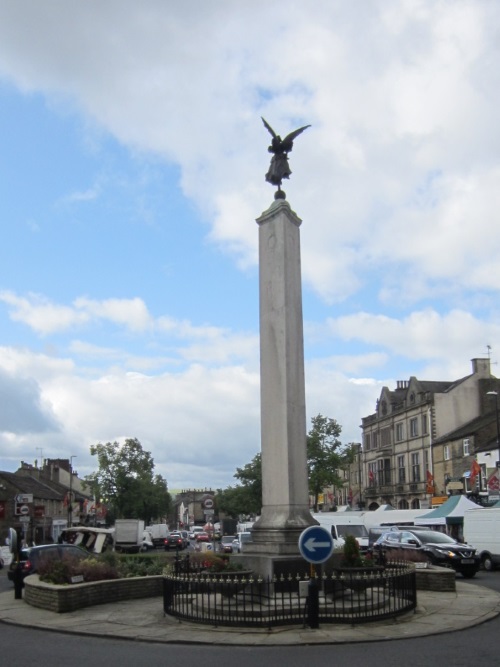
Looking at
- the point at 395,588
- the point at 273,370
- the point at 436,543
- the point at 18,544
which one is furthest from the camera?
the point at 436,543

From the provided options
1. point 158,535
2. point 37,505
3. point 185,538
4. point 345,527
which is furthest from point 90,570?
point 185,538

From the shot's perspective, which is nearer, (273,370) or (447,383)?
(273,370)

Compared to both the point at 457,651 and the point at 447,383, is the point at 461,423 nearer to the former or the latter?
the point at 447,383

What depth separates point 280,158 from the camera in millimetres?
17766

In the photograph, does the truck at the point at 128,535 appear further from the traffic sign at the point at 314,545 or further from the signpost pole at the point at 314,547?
the traffic sign at the point at 314,545

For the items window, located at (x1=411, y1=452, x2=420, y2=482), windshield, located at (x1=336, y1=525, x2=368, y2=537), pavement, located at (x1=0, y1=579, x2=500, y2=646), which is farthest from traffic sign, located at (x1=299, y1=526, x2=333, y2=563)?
window, located at (x1=411, y1=452, x2=420, y2=482)

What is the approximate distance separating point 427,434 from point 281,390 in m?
52.2

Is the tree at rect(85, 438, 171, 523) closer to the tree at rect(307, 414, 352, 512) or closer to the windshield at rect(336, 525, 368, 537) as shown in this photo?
the tree at rect(307, 414, 352, 512)

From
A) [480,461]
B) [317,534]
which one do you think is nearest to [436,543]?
[317,534]

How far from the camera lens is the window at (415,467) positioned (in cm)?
6675

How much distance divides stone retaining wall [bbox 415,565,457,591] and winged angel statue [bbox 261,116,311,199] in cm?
1026

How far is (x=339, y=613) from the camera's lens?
42.4 ft

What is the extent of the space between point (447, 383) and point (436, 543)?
44.5 metres

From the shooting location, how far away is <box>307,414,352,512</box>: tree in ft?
194
